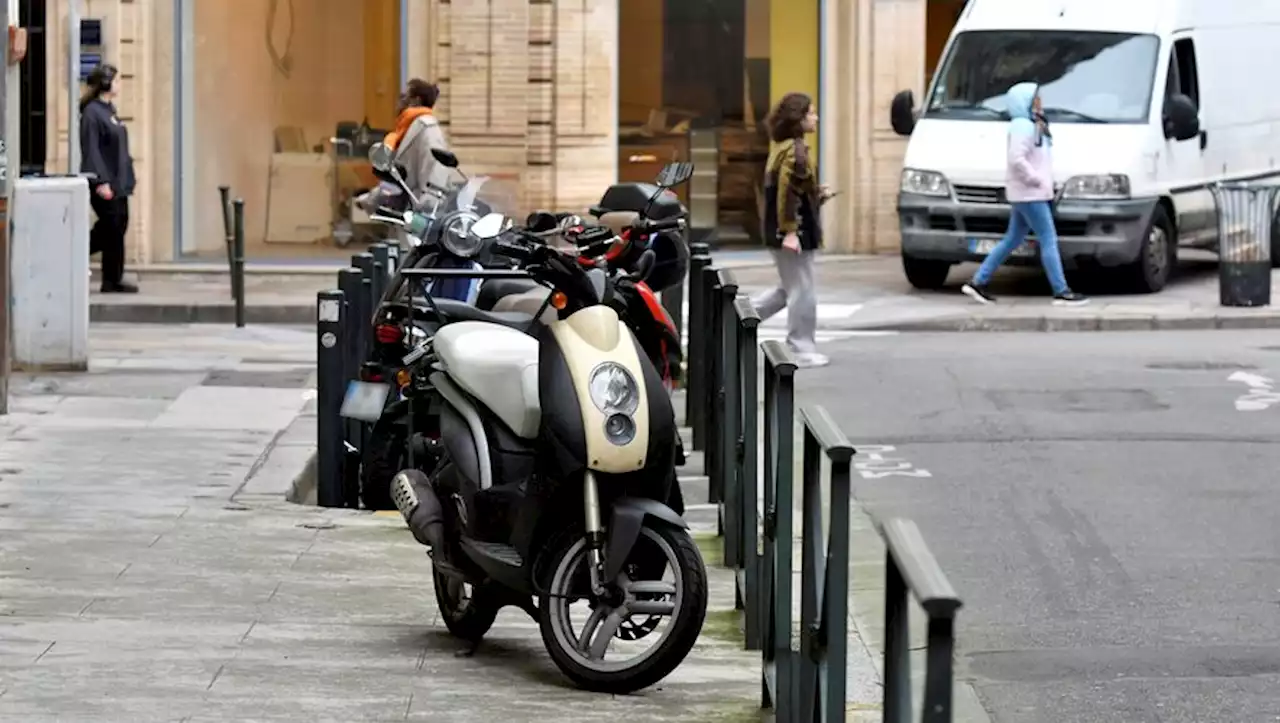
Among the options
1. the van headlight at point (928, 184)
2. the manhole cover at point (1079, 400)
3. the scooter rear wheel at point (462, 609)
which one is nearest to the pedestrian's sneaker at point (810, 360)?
the manhole cover at point (1079, 400)

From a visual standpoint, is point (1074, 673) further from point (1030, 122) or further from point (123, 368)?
point (1030, 122)

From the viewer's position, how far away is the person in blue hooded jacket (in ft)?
60.5

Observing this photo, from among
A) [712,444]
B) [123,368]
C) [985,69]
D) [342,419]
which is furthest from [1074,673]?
[985,69]

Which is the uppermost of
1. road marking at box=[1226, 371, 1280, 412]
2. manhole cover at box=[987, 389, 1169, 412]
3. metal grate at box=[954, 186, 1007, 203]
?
metal grate at box=[954, 186, 1007, 203]

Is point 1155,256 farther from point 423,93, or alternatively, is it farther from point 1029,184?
point 423,93

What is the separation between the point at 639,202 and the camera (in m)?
11.2

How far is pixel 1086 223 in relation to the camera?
63.7 ft

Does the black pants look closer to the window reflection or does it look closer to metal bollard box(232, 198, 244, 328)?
metal bollard box(232, 198, 244, 328)

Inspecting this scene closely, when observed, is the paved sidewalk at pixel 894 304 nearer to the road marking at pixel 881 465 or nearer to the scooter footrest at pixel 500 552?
the road marking at pixel 881 465

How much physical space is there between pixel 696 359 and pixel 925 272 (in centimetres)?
879

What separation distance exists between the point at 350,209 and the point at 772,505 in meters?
16.5

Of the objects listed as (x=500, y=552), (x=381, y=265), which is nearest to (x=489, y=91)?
(x=381, y=265)

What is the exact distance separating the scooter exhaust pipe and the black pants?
12878 millimetres

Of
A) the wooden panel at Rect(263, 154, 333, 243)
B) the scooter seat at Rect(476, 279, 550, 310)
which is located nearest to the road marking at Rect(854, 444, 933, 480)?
the scooter seat at Rect(476, 279, 550, 310)
